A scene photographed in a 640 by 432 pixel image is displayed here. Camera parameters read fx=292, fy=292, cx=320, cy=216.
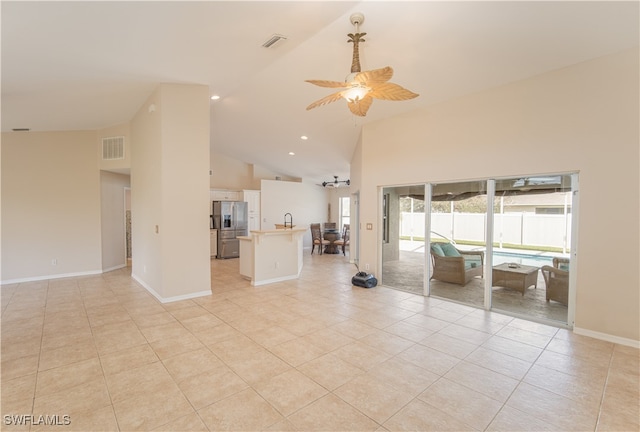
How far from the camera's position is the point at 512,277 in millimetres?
4316

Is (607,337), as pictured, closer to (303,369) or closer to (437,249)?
(437,249)

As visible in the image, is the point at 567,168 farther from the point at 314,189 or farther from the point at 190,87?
→ the point at 314,189

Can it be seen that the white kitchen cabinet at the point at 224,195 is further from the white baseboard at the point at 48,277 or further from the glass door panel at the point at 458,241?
the glass door panel at the point at 458,241

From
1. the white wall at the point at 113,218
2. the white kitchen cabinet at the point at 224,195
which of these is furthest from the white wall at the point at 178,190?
the white kitchen cabinet at the point at 224,195

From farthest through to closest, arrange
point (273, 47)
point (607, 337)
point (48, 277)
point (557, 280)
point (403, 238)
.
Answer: point (48, 277) → point (403, 238) → point (557, 280) → point (273, 47) → point (607, 337)

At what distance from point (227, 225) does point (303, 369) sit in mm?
7051

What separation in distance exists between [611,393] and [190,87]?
599cm

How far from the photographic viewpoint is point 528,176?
154 inches

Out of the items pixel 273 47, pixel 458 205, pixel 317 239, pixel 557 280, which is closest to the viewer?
pixel 273 47

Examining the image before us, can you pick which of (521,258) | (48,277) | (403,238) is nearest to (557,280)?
(521,258)

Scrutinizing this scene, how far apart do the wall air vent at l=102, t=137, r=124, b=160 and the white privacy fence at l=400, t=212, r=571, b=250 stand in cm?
615

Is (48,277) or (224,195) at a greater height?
(224,195)

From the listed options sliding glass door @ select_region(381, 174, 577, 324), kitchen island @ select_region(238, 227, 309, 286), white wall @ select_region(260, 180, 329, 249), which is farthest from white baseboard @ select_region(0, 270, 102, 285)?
sliding glass door @ select_region(381, 174, 577, 324)

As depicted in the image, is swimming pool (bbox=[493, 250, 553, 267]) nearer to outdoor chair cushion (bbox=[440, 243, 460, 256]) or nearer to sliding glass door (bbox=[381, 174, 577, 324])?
sliding glass door (bbox=[381, 174, 577, 324])
